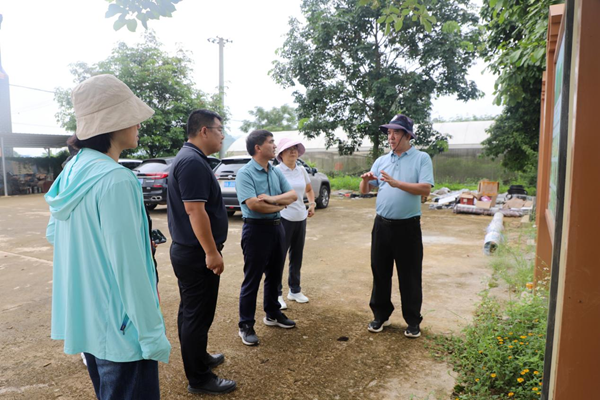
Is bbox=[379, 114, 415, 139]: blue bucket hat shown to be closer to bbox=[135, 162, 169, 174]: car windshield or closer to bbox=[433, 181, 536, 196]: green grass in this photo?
bbox=[135, 162, 169, 174]: car windshield

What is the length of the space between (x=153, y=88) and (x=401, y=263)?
17.1 m

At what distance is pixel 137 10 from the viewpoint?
3.22m

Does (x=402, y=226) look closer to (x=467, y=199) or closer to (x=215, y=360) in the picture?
(x=215, y=360)

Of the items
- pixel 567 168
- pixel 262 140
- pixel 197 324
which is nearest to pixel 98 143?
pixel 197 324

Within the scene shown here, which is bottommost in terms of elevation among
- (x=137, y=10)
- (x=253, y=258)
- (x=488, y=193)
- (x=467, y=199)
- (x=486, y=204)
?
(x=486, y=204)

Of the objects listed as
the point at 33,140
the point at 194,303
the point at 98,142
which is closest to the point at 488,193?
the point at 194,303

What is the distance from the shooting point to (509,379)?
292 centimetres

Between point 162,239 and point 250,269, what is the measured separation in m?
0.80

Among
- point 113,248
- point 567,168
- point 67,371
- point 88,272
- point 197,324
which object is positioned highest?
point 567,168

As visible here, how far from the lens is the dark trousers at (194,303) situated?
2857mm

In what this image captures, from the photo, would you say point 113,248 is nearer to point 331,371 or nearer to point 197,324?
point 197,324

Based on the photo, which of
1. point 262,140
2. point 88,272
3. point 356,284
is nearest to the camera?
point 88,272

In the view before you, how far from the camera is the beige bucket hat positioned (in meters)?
1.71

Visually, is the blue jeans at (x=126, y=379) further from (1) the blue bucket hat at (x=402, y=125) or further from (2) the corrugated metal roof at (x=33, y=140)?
(2) the corrugated metal roof at (x=33, y=140)
